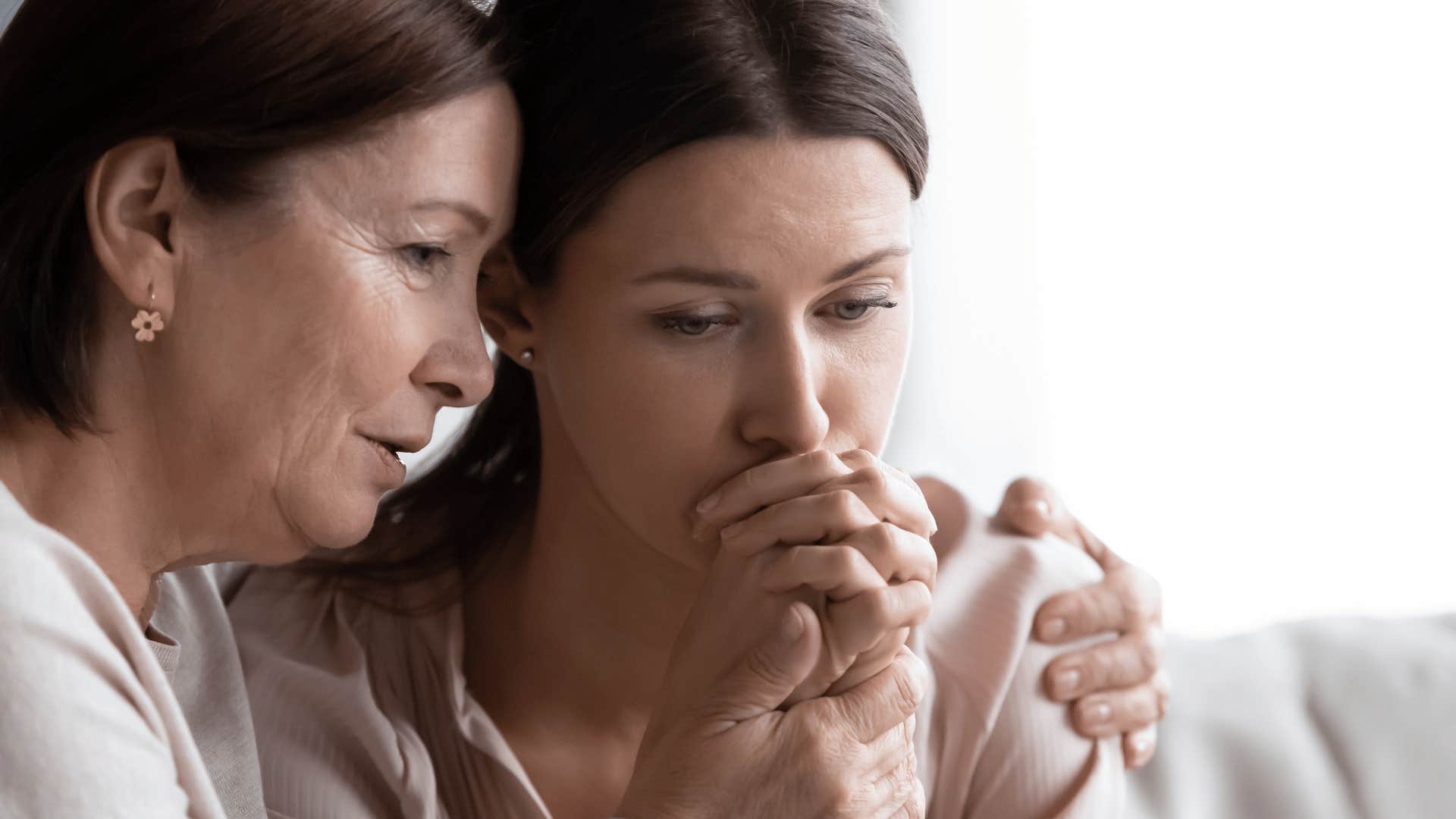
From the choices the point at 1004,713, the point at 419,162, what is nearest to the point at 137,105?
the point at 419,162

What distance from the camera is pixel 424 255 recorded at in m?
1.49

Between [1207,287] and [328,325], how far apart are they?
2.64 metres

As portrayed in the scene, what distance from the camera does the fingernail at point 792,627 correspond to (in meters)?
1.51

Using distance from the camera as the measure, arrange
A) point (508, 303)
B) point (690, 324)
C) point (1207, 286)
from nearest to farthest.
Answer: point (690, 324) < point (508, 303) < point (1207, 286)

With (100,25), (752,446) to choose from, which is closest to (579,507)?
(752,446)

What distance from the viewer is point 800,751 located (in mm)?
1521

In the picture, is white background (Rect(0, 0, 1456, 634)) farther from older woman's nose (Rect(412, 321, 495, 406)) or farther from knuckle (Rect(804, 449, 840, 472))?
Answer: knuckle (Rect(804, 449, 840, 472))

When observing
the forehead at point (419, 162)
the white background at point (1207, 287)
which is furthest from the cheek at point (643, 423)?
the white background at point (1207, 287)

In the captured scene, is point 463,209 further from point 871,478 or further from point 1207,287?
point 1207,287

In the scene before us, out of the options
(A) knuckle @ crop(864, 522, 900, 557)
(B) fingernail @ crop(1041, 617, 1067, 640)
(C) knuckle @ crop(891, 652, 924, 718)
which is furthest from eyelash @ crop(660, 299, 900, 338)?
(B) fingernail @ crop(1041, 617, 1067, 640)

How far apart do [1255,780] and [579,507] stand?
95 cm

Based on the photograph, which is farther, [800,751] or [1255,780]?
[1255,780]

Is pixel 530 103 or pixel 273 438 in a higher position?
pixel 530 103

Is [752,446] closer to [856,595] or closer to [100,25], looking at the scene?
[856,595]
